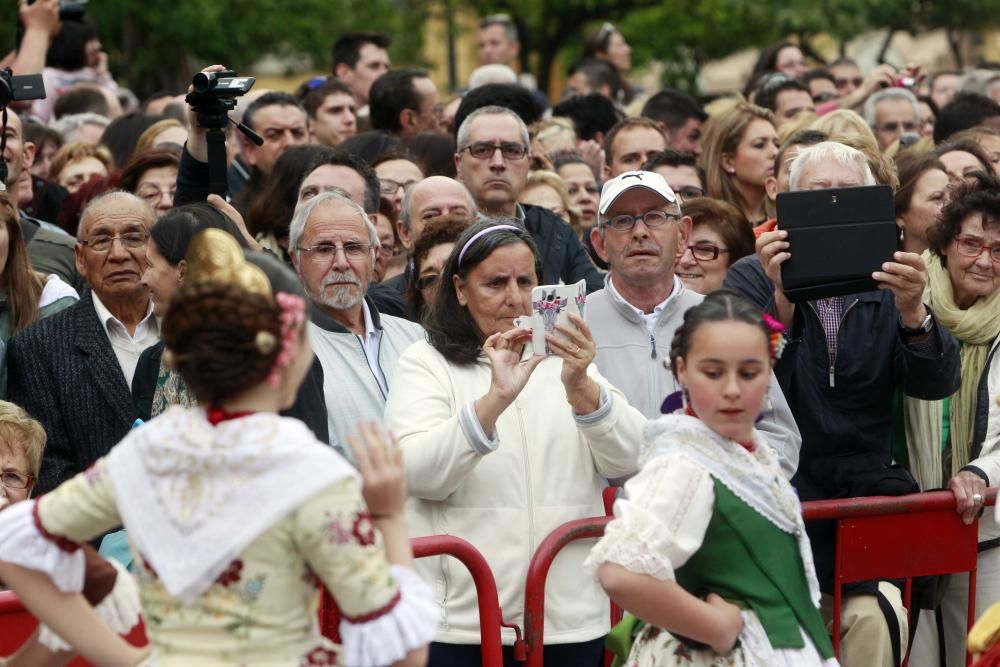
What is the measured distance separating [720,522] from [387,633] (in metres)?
1.05

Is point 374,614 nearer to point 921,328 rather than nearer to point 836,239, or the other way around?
point 836,239

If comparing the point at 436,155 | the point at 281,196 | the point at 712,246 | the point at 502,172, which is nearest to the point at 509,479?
the point at 712,246

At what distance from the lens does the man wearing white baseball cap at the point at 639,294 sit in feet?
18.3

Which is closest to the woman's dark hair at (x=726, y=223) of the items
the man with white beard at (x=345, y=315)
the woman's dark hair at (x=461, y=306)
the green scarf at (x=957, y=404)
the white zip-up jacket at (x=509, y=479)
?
the green scarf at (x=957, y=404)

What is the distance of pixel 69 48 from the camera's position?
39.0ft

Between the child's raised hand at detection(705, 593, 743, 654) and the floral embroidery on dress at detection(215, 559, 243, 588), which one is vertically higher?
the floral embroidery on dress at detection(215, 559, 243, 588)

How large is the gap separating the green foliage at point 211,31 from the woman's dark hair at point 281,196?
13087mm

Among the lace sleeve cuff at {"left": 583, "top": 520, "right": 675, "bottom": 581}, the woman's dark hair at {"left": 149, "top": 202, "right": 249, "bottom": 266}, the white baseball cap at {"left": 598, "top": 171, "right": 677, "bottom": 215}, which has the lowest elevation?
the lace sleeve cuff at {"left": 583, "top": 520, "right": 675, "bottom": 581}

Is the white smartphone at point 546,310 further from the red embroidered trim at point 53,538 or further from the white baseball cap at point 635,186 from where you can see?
the red embroidered trim at point 53,538

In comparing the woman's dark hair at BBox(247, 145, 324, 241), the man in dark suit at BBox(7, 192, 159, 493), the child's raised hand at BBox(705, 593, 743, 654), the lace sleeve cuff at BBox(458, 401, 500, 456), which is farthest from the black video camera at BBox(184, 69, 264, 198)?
the child's raised hand at BBox(705, 593, 743, 654)

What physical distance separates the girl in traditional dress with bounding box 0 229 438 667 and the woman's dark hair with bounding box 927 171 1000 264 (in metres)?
3.36

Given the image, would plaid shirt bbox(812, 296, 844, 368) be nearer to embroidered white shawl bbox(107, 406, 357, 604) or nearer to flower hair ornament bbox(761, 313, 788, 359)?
flower hair ornament bbox(761, 313, 788, 359)

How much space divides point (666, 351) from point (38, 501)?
8.78 feet

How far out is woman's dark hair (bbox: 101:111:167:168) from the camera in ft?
30.8
